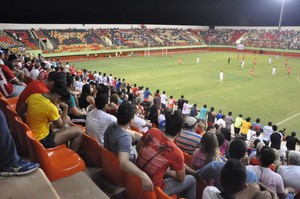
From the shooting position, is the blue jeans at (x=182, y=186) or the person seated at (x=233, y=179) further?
the blue jeans at (x=182, y=186)

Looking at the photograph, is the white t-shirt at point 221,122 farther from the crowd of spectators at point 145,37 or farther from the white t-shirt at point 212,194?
the crowd of spectators at point 145,37

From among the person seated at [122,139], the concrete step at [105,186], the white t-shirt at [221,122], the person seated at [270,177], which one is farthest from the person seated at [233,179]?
the white t-shirt at [221,122]

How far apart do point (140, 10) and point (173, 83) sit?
19910 mm

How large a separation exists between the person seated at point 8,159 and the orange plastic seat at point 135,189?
1.10m

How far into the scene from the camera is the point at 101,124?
451 cm

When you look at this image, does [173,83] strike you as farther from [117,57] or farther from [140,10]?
[117,57]

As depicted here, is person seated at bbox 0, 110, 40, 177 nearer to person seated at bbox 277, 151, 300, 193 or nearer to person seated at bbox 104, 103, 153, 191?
person seated at bbox 104, 103, 153, 191

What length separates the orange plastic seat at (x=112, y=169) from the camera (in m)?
3.50

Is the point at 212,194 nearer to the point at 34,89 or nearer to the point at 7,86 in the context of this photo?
the point at 34,89

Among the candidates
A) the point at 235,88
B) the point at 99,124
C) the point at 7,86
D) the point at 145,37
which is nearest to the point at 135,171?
the point at 99,124

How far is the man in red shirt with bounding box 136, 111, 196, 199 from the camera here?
3.11m

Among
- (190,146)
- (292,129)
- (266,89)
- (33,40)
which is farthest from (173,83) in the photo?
(33,40)

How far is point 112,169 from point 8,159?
1.33 metres

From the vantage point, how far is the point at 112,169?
363cm
